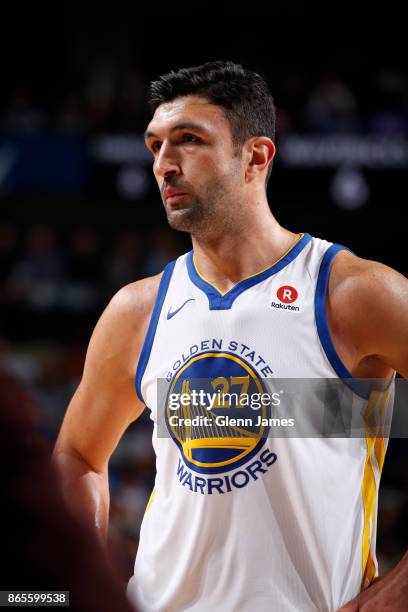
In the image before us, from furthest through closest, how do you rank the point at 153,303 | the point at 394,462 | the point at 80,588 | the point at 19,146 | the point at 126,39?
the point at 126,39 < the point at 19,146 < the point at 394,462 < the point at 153,303 < the point at 80,588

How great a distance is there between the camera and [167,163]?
244 centimetres

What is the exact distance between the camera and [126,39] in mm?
11609

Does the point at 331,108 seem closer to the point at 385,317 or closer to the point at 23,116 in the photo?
the point at 23,116

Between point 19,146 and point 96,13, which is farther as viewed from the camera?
point 96,13

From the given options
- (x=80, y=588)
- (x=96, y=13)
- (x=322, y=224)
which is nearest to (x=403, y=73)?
(x=322, y=224)

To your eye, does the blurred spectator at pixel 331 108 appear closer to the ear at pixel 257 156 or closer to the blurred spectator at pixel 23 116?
the blurred spectator at pixel 23 116

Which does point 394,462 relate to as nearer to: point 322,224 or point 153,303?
point 322,224

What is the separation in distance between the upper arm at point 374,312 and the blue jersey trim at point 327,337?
1.3 inches

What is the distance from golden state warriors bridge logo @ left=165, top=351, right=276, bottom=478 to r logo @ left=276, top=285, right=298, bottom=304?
219mm

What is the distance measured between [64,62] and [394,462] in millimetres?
7200

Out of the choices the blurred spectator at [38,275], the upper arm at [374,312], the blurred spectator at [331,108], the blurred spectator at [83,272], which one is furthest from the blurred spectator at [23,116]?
the upper arm at [374,312]

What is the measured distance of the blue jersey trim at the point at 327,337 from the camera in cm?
220

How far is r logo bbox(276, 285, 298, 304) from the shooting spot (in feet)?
7.64

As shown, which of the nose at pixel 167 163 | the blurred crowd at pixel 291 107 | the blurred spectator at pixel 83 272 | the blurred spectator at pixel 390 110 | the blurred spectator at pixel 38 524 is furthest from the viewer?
the blurred spectator at pixel 83 272
